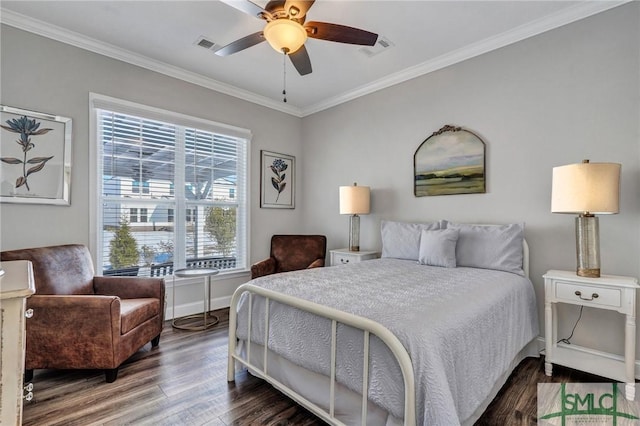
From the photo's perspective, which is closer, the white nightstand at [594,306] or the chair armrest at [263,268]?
the white nightstand at [594,306]

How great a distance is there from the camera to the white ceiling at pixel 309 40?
2453mm

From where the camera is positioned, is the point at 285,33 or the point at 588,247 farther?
the point at 588,247

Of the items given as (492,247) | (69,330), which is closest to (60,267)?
(69,330)

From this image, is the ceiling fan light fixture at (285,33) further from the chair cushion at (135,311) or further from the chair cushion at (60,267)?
the chair cushion at (60,267)

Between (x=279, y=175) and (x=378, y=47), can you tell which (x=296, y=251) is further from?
(x=378, y=47)

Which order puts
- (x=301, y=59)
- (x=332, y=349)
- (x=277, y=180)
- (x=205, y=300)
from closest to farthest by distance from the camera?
(x=332, y=349)
(x=301, y=59)
(x=205, y=300)
(x=277, y=180)

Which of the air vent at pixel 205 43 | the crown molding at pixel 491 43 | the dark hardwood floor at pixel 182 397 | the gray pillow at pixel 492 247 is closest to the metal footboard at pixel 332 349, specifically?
the dark hardwood floor at pixel 182 397

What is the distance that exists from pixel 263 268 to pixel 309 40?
2489 millimetres

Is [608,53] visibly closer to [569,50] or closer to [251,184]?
[569,50]

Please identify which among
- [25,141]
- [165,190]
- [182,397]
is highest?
[25,141]

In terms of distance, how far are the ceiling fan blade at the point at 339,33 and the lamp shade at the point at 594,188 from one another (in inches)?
65.0

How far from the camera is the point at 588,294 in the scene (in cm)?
214

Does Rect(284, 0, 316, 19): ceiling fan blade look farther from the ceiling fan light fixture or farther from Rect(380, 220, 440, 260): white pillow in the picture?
Rect(380, 220, 440, 260): white pillow

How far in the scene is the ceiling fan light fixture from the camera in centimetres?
196
